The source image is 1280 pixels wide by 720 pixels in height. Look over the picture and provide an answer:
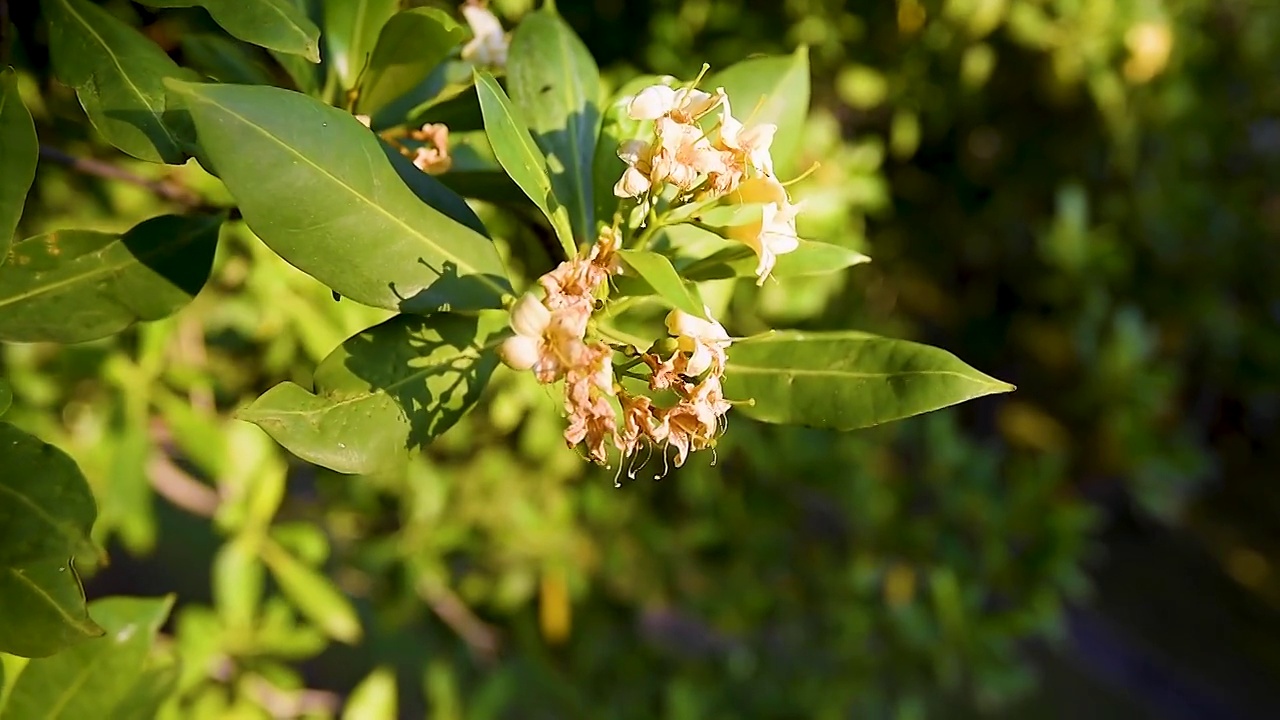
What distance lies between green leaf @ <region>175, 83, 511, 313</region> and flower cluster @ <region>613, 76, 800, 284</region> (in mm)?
92

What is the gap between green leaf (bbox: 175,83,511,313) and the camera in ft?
1.27

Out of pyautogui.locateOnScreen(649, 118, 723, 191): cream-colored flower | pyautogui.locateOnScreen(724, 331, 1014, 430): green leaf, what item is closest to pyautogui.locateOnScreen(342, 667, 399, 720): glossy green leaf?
pyautogui.locateOnScreen(724, 331, 1014, 430): green leaf

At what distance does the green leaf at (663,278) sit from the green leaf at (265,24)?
6.7 inches

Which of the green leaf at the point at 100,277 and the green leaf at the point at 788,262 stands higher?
the green leaf at the point at 788,262

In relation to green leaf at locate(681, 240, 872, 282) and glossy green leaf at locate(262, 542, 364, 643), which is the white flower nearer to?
green leaf at locate(681, 240, 872, 282)

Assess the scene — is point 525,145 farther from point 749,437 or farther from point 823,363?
point 749,437

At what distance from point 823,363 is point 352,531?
105 cm

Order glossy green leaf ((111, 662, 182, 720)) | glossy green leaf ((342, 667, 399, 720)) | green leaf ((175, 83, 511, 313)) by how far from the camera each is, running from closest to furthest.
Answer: green leaf ((175, 83, 511, 313))
glossy green leaf ((111, 662, 182, 720))
glossy green leaf ((342, 667, 399, 720))

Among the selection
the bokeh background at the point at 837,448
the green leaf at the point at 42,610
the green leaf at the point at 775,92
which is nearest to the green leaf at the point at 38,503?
the green leaf at the point at 42,610

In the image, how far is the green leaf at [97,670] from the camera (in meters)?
0.56

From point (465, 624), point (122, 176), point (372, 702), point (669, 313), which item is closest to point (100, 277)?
point (122, 176)

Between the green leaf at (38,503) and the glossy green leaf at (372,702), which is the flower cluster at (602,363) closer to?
the green leaf at (38,503)

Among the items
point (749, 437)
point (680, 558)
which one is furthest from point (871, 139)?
point (680, 558)

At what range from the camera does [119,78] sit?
1.48 feet
